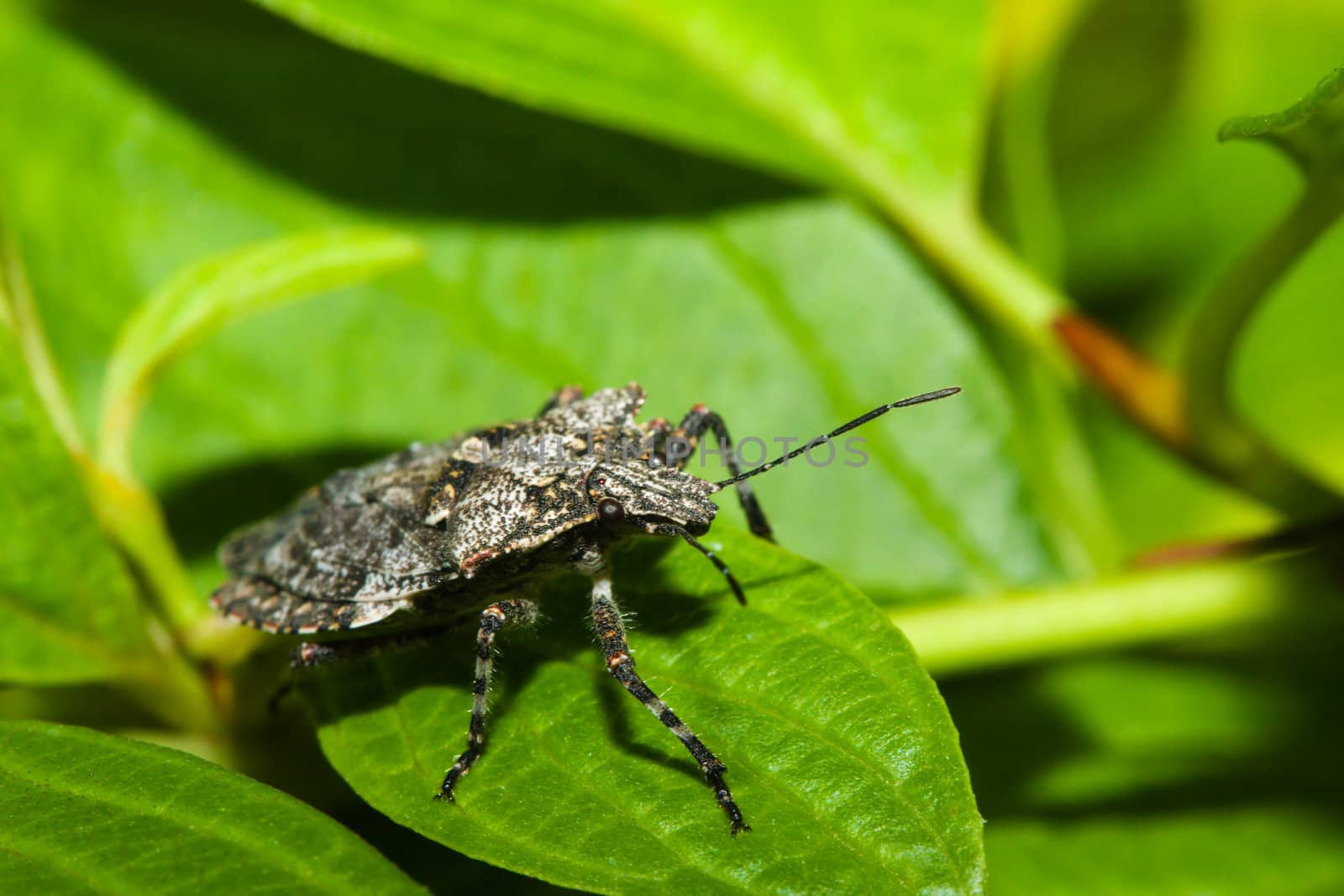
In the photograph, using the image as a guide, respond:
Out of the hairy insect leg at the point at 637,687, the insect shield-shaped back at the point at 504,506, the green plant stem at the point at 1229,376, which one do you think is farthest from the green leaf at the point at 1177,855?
the insect shield-shaped back at the point at 504,506

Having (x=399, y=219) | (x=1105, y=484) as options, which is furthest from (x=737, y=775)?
(x=1105, y=484)

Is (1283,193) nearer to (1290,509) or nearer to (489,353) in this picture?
(1290,509)

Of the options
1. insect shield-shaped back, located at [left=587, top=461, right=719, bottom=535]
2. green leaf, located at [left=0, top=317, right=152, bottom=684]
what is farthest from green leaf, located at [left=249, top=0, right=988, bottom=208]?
green leaf, located at [left=0, top=317, right=152, bottom=684]

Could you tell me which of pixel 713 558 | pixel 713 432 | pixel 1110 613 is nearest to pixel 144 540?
pixel 713 558

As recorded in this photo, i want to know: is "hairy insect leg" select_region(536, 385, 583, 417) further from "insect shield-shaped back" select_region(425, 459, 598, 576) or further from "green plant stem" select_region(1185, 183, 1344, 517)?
"green plant stem" select_region(1185, 183, 1344, 517)

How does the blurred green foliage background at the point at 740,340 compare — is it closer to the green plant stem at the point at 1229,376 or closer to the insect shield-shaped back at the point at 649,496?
the green plant stem at the point at 1229,376
